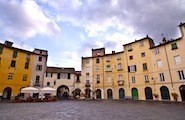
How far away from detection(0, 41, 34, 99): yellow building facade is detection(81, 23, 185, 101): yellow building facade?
17.1 m

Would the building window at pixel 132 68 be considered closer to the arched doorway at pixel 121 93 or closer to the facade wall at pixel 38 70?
the arched doorway at pixel 121 93

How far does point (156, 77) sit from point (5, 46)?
36350 millimetres

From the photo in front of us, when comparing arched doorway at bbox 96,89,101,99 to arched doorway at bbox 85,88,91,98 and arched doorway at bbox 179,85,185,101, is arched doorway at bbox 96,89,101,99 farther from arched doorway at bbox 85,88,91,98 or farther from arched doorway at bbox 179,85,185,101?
arched doorway at bbox 179,85,185,101


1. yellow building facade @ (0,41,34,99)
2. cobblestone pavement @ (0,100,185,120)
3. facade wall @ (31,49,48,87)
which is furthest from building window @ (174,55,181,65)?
yellow building facade @ (0,41,34,99)

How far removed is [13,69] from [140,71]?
1242 inches

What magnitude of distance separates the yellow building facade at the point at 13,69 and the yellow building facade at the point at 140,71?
674 inches

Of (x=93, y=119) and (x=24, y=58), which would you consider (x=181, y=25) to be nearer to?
(x=93, y=119)

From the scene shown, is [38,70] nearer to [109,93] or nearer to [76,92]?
[76,92]

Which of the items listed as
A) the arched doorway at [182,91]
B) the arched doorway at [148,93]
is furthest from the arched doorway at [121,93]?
the arched doorway at [182,91]

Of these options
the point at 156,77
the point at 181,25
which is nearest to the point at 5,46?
the point at 156,77

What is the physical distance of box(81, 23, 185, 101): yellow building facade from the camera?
94.7 ft

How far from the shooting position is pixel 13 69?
112 feet

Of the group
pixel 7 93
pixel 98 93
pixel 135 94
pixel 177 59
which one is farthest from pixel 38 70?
pixel 177 59

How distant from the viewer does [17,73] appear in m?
34.8
